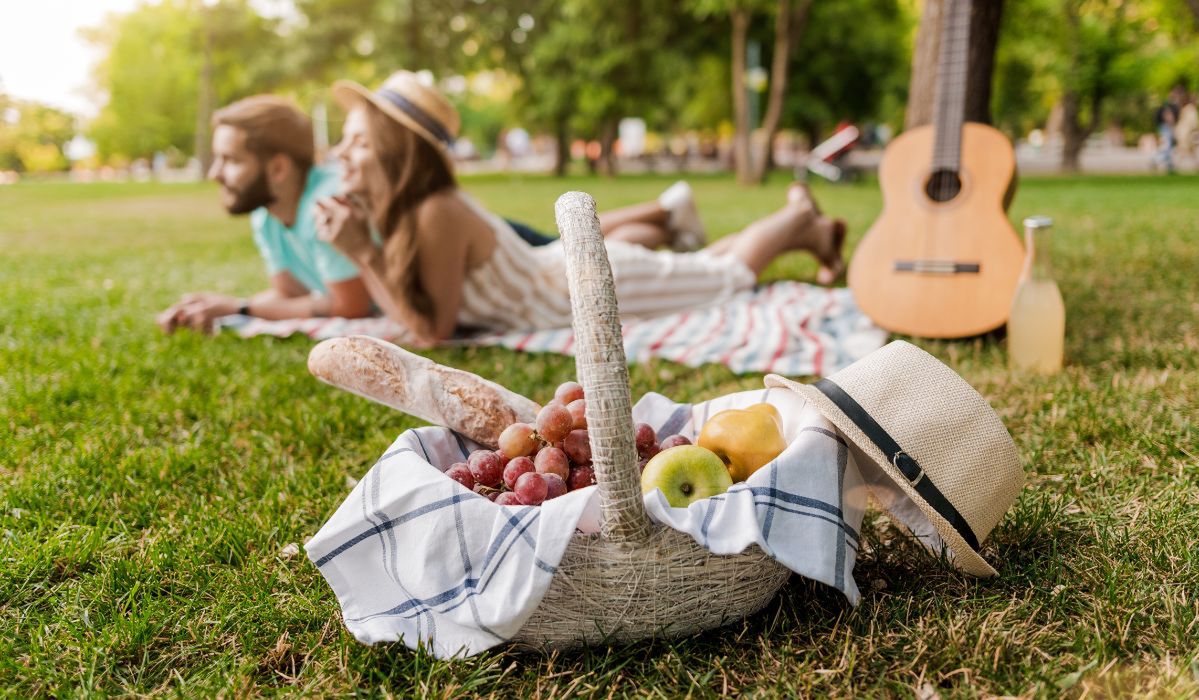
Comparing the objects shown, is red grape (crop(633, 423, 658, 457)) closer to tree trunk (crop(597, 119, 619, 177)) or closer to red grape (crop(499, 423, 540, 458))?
red grape (crop(499, 423, 540, 458))

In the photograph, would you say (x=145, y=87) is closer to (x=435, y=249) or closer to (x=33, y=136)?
(x=33, y=136)

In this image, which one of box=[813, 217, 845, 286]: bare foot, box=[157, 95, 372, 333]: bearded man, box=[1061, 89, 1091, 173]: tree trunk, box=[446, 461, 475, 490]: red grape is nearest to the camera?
box=[446, 461, 475, 490]: red grape

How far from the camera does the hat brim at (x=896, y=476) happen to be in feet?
5.25

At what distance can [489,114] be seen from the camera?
5572 cm

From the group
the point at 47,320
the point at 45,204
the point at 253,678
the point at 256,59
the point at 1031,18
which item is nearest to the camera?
the point at 253,678

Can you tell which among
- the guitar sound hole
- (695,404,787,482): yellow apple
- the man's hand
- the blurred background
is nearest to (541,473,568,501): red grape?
(695,404,787,482): yellow apple

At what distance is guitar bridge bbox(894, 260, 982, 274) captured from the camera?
3676mm

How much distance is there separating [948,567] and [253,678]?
143 centimetres

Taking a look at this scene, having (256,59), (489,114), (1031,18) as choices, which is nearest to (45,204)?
(256,59)

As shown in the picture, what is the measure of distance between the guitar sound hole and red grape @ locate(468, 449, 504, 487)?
299cm

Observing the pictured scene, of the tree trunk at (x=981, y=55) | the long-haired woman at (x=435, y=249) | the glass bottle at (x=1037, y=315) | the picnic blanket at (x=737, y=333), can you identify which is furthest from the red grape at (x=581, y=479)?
the tree trunk at (x=981, y=55)

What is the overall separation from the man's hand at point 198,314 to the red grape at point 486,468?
3191mm

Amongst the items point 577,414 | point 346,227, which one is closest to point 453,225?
point 346,227

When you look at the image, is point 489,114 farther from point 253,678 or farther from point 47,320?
point 253,678
